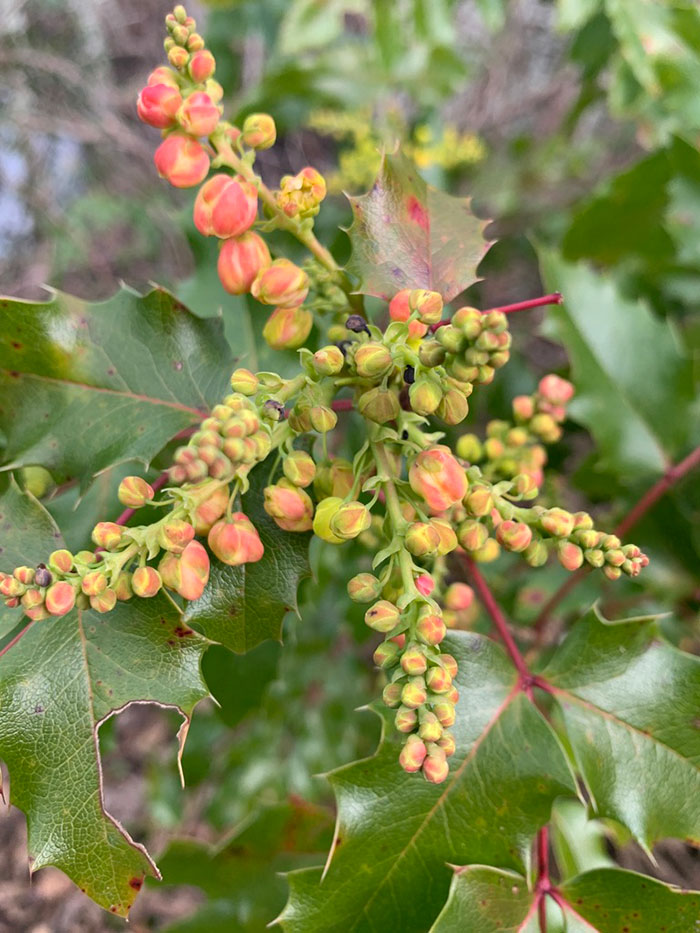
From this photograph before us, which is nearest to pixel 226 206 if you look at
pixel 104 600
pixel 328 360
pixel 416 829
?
pixel 328 360

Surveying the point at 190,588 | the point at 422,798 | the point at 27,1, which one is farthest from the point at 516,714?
the point at 27,1

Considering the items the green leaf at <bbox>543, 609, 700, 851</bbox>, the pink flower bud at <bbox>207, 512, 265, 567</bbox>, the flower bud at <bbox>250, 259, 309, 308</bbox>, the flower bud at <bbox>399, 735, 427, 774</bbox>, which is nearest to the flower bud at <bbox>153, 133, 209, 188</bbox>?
the flower bud at <bbox>250, 259, 309, 308</bbox>

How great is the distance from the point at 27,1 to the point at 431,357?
295 cm

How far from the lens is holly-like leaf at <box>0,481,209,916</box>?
771 millimetres

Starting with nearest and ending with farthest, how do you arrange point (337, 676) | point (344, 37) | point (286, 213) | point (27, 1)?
point (286, 213) < point (337, 676) < point (344, 37) < point (27, 1)

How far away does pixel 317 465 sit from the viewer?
845 millimetres

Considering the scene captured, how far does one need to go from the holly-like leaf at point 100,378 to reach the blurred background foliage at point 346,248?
16 cm

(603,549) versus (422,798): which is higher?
(603,549)

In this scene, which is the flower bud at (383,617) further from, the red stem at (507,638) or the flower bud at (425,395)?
the red stem at (507,638)

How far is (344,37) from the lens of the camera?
8.09 feet

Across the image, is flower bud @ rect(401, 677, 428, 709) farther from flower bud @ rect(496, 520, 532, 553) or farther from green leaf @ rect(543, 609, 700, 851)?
green leaf @ rect(543, 609, 700, 851)

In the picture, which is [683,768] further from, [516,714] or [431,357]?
[431,357]

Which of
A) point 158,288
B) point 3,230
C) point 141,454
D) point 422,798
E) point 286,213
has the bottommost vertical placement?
point 3,230

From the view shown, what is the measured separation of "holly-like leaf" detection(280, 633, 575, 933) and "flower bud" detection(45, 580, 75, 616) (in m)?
0.39
